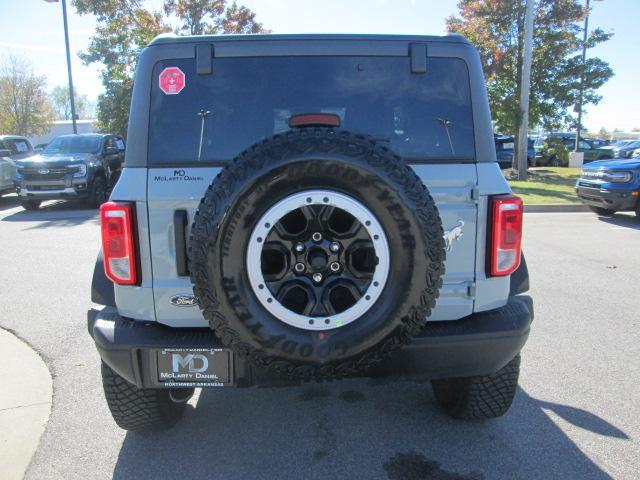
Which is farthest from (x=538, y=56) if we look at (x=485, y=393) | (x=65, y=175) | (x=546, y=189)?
(x=485, y=393)

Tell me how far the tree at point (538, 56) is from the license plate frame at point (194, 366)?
646 inches

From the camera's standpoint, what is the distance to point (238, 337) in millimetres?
2049

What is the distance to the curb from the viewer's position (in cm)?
1188

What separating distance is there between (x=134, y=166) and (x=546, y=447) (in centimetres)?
262

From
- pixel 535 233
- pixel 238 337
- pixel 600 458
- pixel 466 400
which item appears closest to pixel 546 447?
pixel 600 458

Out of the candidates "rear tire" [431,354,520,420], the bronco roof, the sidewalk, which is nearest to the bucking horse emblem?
"rear tire" [431,354,520,420]

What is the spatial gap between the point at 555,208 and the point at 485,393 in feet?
33.8

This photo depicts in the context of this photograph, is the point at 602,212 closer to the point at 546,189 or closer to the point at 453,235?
the point at 546,189

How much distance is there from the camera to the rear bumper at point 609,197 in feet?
32.9

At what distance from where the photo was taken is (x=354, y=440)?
286cm

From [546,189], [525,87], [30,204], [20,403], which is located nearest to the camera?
[20,403]

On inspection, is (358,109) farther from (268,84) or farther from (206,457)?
(206,457)

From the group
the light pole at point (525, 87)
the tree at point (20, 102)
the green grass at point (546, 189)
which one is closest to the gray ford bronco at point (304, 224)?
the green grass at point (546, 189)

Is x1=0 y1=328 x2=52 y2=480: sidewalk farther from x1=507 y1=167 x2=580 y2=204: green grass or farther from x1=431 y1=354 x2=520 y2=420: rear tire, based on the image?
x1=507 y1=167 x2=580 y2=204: green grass
